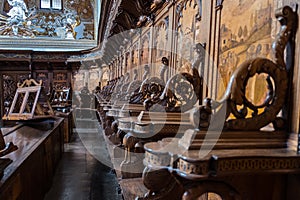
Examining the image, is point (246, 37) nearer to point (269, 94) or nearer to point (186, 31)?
point (269, 94)

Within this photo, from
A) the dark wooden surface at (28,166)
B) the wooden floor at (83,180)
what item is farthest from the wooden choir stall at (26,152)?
the wooden floor at (83,180)

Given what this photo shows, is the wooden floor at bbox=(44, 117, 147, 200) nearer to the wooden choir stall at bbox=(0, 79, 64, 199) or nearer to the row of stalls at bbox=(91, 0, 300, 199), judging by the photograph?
the row of stalls at bbox=(91, 0, 300, 199)

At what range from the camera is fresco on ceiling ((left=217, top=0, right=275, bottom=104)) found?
4.70ft

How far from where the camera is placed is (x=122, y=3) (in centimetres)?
424

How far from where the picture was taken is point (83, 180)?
4.03 metres

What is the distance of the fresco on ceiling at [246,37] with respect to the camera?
1433 millimetres

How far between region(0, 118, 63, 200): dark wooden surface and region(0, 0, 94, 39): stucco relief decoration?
9.99 meters

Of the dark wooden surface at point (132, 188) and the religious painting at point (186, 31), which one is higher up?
the religious painting at point (186, 31)

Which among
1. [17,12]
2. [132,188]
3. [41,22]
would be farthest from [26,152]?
[17,12]

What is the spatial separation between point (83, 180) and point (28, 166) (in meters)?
1.79

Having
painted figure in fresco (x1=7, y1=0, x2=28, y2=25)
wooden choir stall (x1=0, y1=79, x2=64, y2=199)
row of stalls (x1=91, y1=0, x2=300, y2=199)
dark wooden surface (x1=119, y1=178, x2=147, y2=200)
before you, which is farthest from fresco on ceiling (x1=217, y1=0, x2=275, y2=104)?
painted figure in fresco (x1=7, y1=0, x2=28, y2=25)

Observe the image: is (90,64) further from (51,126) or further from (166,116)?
(166,116)

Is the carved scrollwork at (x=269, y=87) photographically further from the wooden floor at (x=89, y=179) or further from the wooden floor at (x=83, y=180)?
the wooden floor at (x=83, y=180)

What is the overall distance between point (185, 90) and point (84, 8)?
12.6 metres
